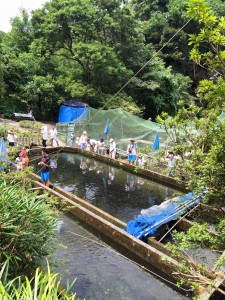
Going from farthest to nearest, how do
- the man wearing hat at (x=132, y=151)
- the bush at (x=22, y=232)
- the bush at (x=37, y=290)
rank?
the man wearing hat at (x=132, y=151) < the bush at (x=22, y=232) < the bush at (x=37, y=290)

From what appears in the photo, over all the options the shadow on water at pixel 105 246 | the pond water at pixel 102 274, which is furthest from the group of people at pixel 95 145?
the pond water at pixel 102 274

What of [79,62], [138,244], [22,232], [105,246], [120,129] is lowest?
[105,246]

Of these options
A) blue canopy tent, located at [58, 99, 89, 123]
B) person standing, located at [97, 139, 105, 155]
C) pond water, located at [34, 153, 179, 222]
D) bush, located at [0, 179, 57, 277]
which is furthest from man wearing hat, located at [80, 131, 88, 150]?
bush, located at [0, 179, 57, 277]

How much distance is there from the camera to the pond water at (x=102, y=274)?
609 centimetres

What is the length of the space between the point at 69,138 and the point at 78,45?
30.0 ft

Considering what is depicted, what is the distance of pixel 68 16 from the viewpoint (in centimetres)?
2381

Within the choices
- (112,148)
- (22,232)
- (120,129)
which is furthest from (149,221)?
(120,129)

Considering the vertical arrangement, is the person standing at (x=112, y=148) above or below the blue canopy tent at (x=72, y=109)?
below

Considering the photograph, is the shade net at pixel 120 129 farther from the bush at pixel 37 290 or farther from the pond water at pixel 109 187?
the bush at pixel 37 290

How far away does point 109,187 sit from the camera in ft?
42.4

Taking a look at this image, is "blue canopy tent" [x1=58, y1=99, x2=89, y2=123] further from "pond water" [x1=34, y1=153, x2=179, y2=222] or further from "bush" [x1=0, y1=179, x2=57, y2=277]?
"bush" [x1=0, y1=179, x2=57, y2=277]

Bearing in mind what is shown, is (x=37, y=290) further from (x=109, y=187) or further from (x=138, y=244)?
(x=109, y=187)

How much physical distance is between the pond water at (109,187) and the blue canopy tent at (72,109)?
306 inches

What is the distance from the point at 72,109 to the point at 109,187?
502 inches
